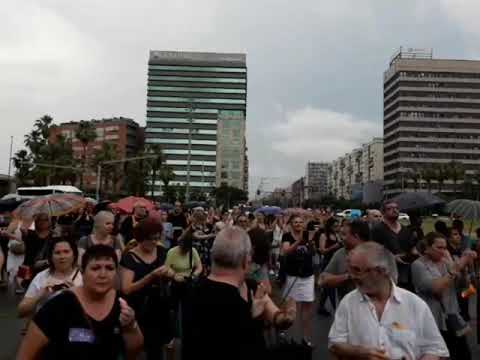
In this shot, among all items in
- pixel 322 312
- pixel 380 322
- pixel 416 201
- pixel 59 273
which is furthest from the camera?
pixel 416 201

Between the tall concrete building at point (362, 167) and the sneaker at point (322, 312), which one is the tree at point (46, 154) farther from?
the tall concrete building at point (362, 167)

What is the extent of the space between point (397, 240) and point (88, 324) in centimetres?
488

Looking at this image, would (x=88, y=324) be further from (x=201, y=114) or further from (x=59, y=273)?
(x=201, y=114)

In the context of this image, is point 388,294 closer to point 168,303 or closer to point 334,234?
point 168,303

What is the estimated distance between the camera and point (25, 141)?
6322cm

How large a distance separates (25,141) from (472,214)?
211 feet

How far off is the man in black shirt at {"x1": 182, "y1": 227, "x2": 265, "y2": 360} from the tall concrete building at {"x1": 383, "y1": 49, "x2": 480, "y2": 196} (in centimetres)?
12472

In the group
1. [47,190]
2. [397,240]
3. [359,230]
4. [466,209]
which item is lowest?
[397,240]

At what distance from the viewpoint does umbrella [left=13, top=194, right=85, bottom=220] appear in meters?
8.12

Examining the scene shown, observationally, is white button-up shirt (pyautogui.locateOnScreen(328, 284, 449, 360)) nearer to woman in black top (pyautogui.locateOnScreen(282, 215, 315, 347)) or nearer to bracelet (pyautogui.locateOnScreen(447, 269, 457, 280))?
bracelet (pyautogui.locateOnScreen(447, 269, 457, 280))

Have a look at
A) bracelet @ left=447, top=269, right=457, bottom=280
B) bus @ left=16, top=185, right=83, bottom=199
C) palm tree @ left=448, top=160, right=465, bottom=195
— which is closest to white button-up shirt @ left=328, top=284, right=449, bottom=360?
bracelet @ left=447, top=269, right=457, bottom=280

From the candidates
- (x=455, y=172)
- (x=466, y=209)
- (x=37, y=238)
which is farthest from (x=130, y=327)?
(x=455, y=172)

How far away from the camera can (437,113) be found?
12112 cm

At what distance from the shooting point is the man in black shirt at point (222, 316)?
91.6 inches
